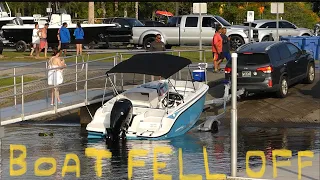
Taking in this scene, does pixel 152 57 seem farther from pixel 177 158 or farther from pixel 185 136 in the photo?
pixel 177 158

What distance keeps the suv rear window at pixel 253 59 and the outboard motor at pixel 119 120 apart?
17.4 feet

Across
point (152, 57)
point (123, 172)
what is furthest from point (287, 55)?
point (123, 172)

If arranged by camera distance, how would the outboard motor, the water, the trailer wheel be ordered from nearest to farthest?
the water → the outboard motor → the trailer wheel

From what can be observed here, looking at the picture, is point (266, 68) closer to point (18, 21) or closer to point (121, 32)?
point (121, 32)

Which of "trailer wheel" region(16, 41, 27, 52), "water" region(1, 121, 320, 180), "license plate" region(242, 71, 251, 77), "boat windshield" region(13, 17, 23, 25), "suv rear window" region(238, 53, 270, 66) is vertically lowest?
"water" region(1, 121, 320, 180)

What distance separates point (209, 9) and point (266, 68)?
1596 inches

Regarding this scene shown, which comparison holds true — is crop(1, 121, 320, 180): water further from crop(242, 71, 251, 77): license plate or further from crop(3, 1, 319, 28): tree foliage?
crop(3, 1, 319, 28): tree foliage

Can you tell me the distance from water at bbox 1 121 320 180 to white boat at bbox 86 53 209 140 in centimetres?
35

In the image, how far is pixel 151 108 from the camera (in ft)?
64.1

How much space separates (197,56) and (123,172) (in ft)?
71.9

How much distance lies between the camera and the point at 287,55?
78.5 ft

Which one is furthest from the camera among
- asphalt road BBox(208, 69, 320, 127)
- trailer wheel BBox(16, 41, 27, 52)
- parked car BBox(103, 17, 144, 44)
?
parked car BBox(103, 17, 144, 44)

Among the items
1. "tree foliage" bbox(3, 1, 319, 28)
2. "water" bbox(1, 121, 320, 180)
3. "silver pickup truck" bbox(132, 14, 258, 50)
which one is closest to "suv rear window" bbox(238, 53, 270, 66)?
"water" bbox(1, 121, 320, 180)

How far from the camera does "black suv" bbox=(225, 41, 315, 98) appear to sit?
22719mm
